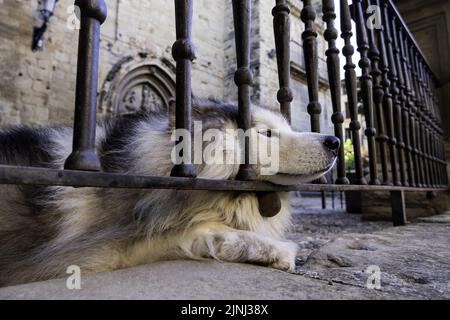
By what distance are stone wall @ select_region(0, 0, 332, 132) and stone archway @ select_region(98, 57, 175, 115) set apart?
0.16ft

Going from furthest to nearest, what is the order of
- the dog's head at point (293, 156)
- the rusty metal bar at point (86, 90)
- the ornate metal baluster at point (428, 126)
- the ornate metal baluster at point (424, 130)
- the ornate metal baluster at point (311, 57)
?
the ornate metal baluster at point (428, 126)
the ornate metal baluster at point (424, 130)
the ornate metal baluster at point (311, 57)
the dog's head at point (293, 156)
the rusty metal bar at point (86, 90)

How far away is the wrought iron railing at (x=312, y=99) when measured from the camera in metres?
0.78

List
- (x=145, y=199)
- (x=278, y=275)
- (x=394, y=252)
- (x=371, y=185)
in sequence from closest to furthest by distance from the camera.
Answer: (x=278, y=275), (x=145, y=199), (x=394, y=252), (x=371, y=185)

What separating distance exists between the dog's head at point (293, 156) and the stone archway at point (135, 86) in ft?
21.4

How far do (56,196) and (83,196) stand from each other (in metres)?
0.12

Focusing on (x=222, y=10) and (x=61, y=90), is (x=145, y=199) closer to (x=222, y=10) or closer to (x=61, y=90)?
(x=61, y=90)

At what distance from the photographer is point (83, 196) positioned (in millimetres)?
1320

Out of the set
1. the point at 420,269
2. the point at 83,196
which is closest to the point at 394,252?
the point at 420,269

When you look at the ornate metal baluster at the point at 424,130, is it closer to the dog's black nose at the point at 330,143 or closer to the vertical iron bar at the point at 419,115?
the vertical iron bar at the point at 419,115

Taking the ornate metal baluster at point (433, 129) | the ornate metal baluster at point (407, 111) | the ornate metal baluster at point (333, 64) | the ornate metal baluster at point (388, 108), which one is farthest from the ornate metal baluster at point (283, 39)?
the ornate metal baluster at point (433, 129)

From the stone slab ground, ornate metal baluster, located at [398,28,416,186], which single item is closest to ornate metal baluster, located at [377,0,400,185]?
ornate metal baluster, located at [398,28,416,186]

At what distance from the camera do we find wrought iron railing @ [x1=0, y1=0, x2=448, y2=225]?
0.78m

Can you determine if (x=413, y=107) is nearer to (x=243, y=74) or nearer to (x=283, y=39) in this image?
(x=283, y=39)

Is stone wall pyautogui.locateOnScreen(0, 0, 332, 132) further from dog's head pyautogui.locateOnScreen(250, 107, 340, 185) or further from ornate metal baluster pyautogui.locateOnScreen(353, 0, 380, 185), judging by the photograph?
dog's head pyautogui.locateOnScreen(250, 107, 340, 185)
